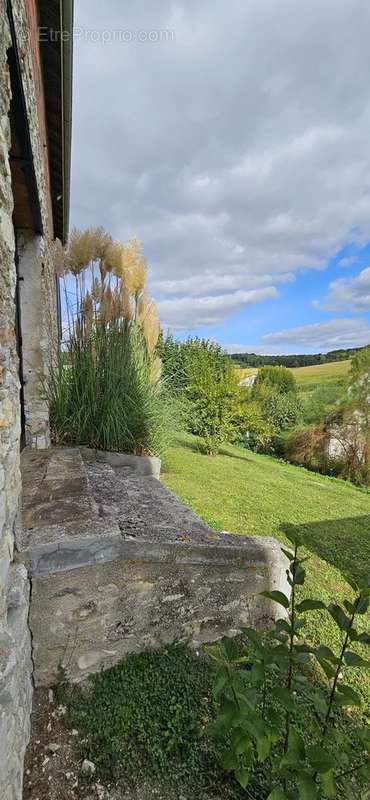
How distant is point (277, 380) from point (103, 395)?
8.96 metres

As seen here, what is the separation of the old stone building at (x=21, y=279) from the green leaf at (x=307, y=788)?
70cm

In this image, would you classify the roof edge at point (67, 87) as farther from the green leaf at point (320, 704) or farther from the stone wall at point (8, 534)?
the green leaf at point (320, 704)

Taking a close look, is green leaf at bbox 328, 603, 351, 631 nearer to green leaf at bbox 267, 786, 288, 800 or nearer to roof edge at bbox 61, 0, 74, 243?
green leaf at bbox 267, 786, 288, 800

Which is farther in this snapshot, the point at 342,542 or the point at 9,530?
the point at 342,542

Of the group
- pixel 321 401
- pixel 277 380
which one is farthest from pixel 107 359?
pixel 277 380

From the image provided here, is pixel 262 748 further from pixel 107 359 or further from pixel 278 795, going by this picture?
pixel 107 359

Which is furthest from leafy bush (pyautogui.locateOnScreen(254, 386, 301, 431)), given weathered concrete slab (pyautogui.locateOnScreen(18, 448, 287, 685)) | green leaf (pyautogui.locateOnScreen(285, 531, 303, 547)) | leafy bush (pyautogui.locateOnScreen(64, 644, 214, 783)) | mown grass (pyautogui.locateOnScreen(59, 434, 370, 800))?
green leaf (pyautogui.locateOnScreen(285, 531, 303, 547))

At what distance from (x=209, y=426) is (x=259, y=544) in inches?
193

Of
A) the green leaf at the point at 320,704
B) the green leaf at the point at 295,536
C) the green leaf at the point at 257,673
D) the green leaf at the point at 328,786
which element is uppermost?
the green leaf at the point at 295,536

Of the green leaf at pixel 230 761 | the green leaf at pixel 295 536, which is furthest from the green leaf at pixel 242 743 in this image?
the green leaf at pixel 295 536

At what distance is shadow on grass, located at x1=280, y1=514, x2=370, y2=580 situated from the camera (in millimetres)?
2754

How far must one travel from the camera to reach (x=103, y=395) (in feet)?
10.4

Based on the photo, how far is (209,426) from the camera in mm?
6676

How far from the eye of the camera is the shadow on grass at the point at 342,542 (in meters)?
2.75
